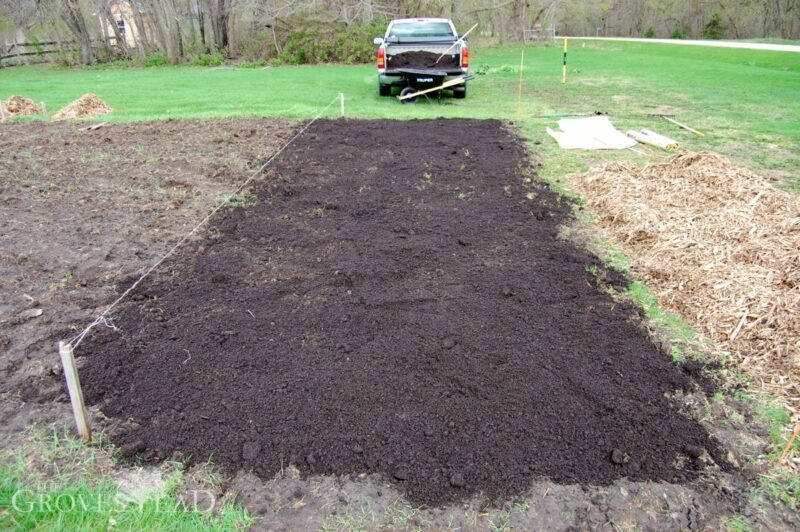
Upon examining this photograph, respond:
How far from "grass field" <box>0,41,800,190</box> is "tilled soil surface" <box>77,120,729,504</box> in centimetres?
326

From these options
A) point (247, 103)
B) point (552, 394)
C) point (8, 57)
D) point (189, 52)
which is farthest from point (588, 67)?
point (8, 57)

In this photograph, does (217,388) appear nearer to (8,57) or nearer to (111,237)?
(111,237)

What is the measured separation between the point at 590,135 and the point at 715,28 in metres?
50.6

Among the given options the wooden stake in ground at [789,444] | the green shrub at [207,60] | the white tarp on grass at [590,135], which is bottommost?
the wooden stake in ground at [789,444]

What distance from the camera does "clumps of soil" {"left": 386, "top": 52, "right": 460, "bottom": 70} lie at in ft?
38.9

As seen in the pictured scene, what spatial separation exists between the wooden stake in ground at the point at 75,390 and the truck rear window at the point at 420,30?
1142 centimetres

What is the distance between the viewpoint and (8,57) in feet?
95.3

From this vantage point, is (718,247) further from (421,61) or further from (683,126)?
(421,61)

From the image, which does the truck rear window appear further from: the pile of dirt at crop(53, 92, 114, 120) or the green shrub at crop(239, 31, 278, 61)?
the green shrub at crop(239, 31, 278, 61)

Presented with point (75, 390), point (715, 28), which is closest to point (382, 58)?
point (75, 390)

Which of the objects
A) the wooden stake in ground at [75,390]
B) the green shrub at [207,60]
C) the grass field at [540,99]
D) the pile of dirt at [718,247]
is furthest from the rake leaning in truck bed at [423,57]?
the green shrub at [207,60]

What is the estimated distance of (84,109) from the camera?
11.6 metres

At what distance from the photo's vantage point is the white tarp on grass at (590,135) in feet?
27.8

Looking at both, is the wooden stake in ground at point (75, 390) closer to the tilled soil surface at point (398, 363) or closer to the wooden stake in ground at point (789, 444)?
the tilled soil surface at point (398, 363)
